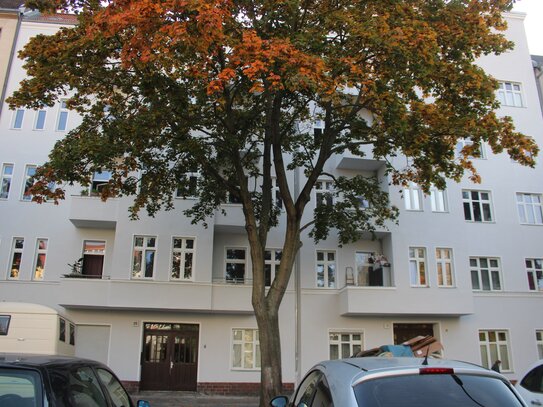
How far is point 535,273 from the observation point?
22.4m

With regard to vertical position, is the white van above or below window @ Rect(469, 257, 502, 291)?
below

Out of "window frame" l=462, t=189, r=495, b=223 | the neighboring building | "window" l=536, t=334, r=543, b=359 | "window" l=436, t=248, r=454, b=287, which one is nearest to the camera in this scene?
"window" l=436, t=248, r=454, b=287

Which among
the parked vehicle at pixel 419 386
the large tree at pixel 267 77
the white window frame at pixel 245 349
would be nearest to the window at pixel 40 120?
the large tree at pixel 267 77

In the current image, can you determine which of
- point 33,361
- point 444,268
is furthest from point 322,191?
point 33,361

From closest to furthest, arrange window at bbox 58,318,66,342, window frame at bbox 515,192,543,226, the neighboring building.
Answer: window at bbox 58,318,66,342 → the neighboring building → window frame at bbox 515,192,543,226

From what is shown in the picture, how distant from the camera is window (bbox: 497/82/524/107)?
80.3ft

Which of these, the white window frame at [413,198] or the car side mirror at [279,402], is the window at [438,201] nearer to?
the white window frame at [413,198]

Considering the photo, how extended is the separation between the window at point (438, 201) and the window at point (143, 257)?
1209 cm

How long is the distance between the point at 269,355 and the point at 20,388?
29.6 feet

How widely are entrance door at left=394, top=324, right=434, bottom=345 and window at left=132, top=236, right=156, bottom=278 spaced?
10.6m

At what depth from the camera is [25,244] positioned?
1998 centimetres

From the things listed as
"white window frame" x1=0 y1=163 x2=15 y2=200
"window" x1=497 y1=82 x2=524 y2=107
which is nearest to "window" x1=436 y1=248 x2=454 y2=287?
"window" x1=497 y1=82 x2=524 y2=107

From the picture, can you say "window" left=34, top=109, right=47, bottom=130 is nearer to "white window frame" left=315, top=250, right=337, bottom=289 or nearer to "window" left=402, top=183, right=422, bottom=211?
"white window frame" left=315, top=250, right=337, bottom=289

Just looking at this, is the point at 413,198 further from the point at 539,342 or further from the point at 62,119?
the point at 62,119
